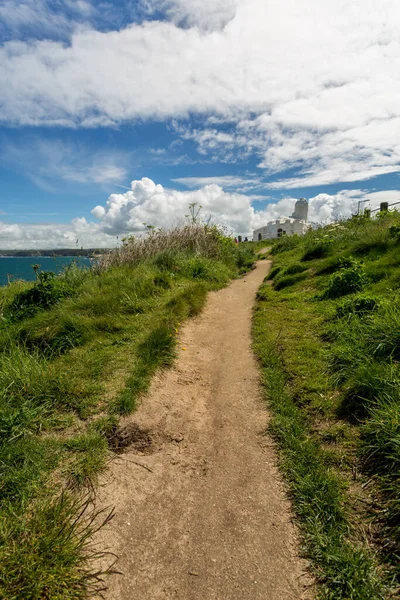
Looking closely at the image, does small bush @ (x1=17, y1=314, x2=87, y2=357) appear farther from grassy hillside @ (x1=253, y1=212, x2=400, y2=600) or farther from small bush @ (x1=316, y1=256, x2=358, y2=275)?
small bush @ (x1=316, y1=256, x2=358, y2=275)

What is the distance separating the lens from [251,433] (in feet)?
11.9

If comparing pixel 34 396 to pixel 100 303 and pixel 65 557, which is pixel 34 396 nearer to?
pixel 65 557

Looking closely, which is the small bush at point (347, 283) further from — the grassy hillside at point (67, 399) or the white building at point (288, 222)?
the white building at point (288, 222)

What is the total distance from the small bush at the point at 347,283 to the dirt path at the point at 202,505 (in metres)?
3.60

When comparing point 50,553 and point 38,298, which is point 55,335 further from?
point 50,553

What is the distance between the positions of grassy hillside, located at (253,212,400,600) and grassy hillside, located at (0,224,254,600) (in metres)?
1.69

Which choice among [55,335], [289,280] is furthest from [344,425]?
[289,280]

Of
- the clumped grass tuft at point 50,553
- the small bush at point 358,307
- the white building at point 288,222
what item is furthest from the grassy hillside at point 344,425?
the white building at point 288,222

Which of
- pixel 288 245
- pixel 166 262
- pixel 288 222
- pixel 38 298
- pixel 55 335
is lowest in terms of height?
pixel 55 335

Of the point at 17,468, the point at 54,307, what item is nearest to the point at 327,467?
the point at 17,468

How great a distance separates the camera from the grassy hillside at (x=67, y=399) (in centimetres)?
211

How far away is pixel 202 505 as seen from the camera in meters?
2.76

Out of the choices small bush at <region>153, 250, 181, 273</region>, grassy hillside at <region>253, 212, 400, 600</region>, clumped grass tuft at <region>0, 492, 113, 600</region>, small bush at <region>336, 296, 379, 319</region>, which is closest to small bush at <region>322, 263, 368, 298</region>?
grassy hillside at <region>253, 212, 400, 600</region>

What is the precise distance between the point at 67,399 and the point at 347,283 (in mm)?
6132
